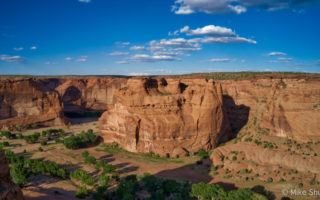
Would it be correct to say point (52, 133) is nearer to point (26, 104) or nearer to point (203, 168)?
point (26, 104)

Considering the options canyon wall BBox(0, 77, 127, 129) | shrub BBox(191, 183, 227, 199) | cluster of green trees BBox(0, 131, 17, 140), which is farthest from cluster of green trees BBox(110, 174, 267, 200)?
canyon wall BBox(0, 77, 127, 129)

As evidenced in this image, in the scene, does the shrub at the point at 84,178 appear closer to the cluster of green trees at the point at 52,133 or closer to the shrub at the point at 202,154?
the shrub at the point at 202,154

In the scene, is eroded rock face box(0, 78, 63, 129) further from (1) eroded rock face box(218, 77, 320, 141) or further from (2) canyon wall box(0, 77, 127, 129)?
(1) eroded rock face box(218, 77, 320, 141)

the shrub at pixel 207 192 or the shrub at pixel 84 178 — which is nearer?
the shrub at pixel 207 192

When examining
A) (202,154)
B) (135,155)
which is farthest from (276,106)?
(135,155)

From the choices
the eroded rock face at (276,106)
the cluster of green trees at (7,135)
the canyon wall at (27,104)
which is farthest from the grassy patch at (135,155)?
the canyon wall at (27,104)

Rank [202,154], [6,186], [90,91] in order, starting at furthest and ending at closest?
[90,91] < [202,154] < [6,186]
